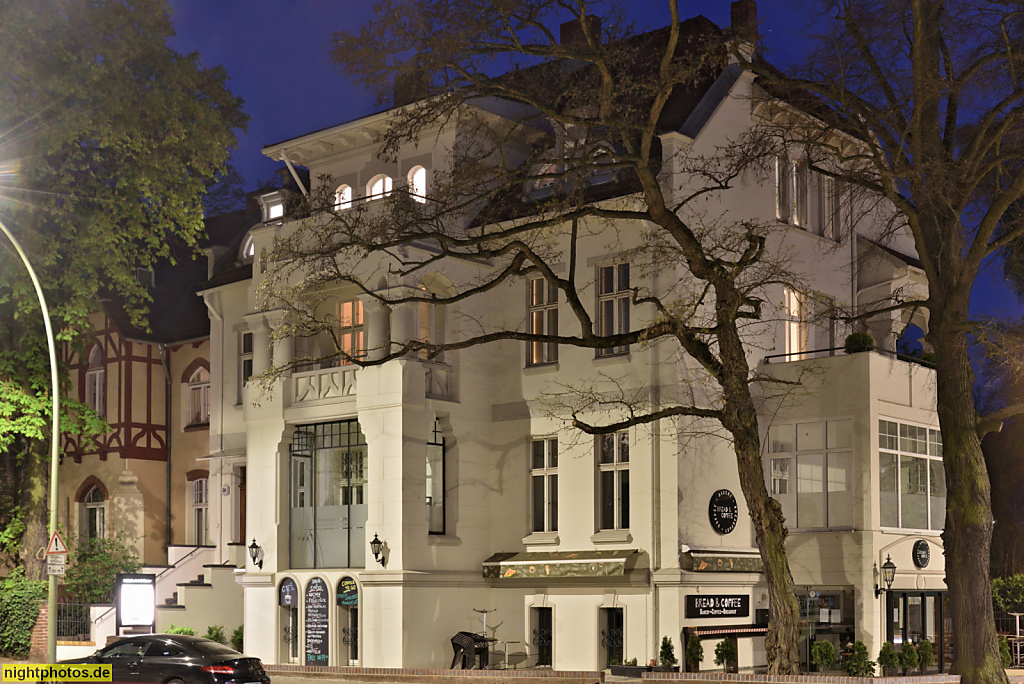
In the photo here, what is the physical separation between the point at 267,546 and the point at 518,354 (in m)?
7.55

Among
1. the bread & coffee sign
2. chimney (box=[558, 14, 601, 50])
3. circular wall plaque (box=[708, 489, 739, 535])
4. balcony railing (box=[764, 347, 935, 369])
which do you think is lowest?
the bread & coffee sign

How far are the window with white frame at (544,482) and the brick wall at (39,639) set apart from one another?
40.9ft

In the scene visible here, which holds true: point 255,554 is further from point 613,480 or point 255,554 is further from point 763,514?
point 763,514

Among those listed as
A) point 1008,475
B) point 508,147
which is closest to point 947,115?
point 508,147

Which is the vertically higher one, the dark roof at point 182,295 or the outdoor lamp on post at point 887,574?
the dark roof at point 182,295

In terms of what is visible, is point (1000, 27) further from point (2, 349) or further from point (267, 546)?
point (2, 349)

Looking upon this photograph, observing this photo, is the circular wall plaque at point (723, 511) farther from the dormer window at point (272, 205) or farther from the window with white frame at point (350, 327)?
the dormer window at point (272, 205)

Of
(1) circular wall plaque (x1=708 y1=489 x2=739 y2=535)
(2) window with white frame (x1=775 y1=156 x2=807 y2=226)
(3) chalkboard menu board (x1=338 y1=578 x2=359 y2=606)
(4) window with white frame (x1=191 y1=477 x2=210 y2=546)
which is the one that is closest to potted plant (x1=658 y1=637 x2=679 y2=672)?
(1) circular wall plaque (x1=708 y1=489 x2=739 y2=535)

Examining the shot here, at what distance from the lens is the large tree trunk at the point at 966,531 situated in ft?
70.9

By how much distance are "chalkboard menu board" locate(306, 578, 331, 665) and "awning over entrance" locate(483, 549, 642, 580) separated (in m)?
3.75

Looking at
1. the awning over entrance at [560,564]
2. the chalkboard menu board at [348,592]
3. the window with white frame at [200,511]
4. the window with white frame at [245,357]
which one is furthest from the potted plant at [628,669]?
the window with white frame at [200,511]

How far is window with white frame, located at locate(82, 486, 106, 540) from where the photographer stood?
4009cm

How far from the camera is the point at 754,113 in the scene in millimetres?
30438

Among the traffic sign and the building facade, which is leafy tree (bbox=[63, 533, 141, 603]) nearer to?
the building facade
